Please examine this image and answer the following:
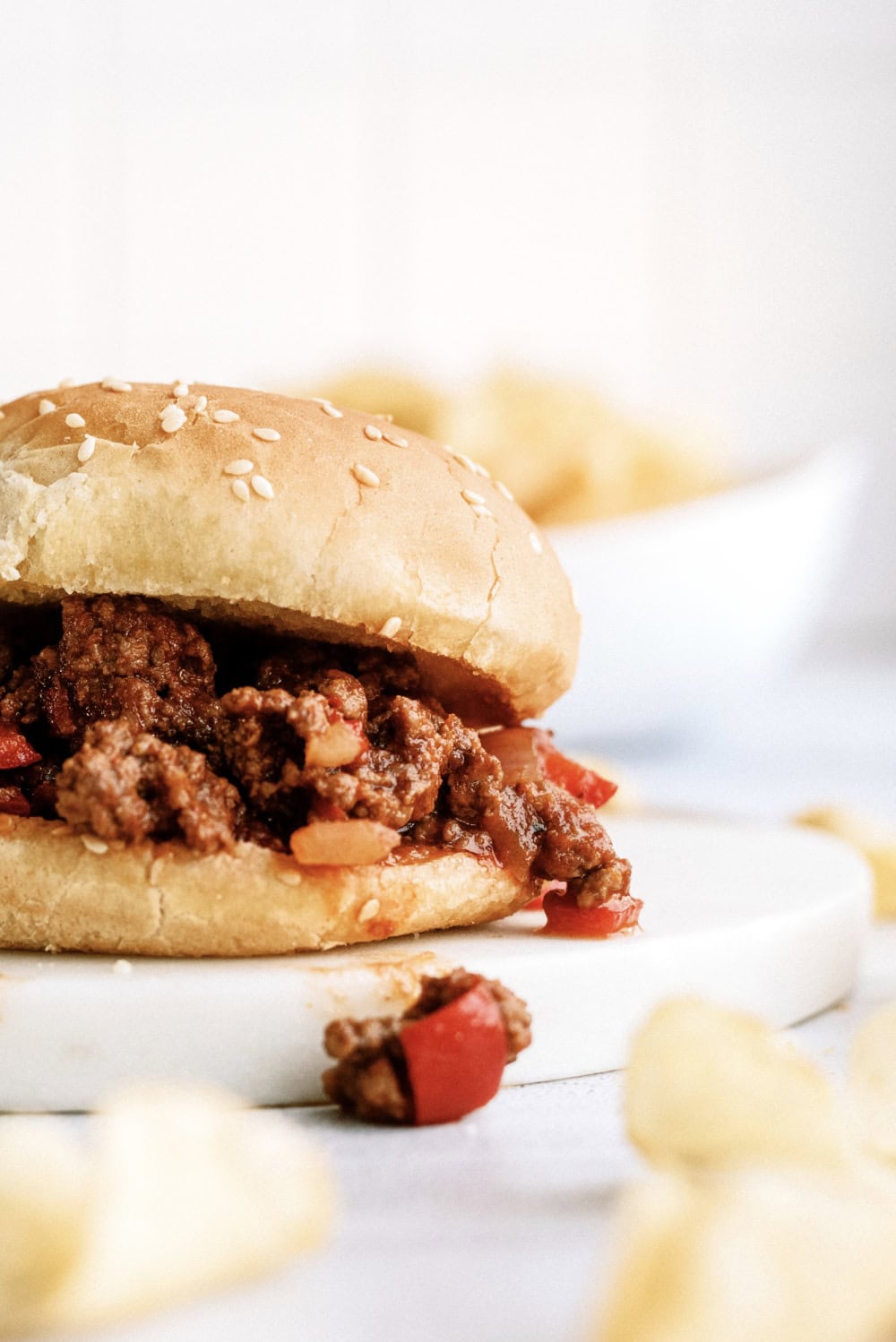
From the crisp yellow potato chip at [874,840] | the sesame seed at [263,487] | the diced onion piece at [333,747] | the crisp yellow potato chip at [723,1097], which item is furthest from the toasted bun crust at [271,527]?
the crisp yellow potato chip at [874,840]

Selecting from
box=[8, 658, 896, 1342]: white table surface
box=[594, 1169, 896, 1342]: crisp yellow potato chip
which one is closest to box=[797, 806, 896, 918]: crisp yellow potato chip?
box=[8, 658, 896, 1342]: white table surface

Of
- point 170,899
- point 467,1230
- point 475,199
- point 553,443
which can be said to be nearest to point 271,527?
point 170,899

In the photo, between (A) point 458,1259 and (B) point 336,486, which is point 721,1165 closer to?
(A) point 458,1259

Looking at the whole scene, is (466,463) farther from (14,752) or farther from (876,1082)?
(876,1082)

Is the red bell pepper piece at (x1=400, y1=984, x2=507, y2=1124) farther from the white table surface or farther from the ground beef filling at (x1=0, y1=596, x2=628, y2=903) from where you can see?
the ground beef filling at (x1=0, y1=596, x2=628, y2=903)

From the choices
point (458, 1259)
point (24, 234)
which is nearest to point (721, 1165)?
point (458, 1259)

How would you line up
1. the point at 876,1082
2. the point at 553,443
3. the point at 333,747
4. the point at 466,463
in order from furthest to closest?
the point at 553,443
the point at 466,463
the point at 333,747
the point at 876,1082

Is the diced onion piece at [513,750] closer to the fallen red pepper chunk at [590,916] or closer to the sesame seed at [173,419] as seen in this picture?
the fallen red pepper chunk at [590,916]
